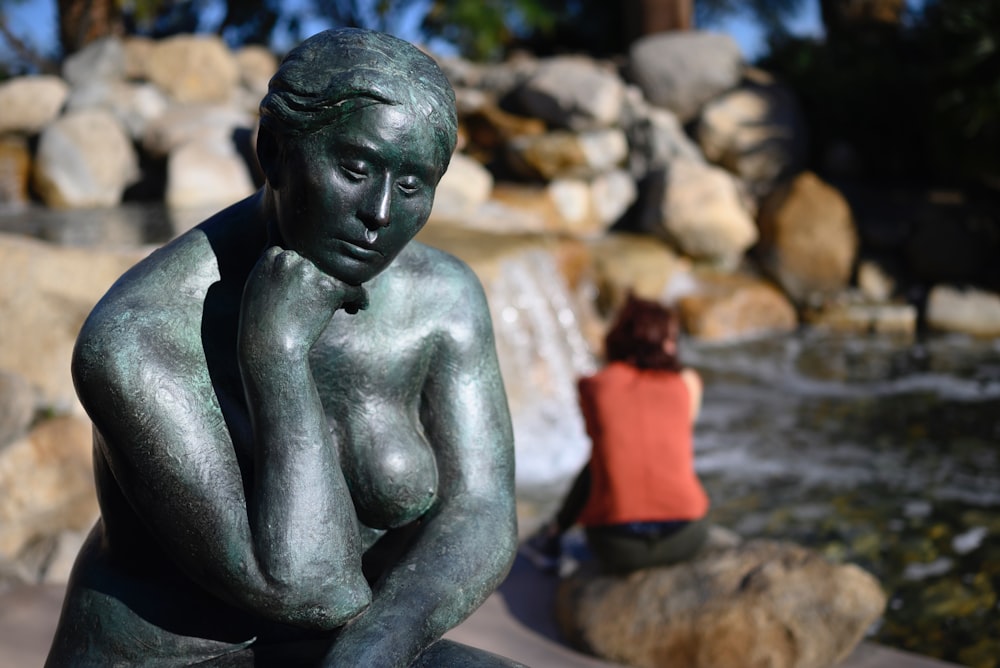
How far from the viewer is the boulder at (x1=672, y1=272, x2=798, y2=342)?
997 centimetres

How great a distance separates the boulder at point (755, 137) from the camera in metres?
12.0

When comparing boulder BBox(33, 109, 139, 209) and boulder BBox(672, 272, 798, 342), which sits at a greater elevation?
boulder BBox(33, 109, 139, 209)

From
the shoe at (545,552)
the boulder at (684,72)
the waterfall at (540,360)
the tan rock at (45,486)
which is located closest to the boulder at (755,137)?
the boulder at (684,72)

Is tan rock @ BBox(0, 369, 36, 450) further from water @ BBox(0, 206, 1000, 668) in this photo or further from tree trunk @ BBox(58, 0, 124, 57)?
tree trunk @ BBox(58, 0, 124, 57)

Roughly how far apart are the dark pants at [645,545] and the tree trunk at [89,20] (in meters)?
11.0

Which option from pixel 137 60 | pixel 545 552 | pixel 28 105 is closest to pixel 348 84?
pixel 545 552

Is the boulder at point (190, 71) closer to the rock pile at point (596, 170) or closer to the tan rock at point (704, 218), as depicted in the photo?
the rock pile at point (596, 170)

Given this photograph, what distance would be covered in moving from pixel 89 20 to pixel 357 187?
12.8m

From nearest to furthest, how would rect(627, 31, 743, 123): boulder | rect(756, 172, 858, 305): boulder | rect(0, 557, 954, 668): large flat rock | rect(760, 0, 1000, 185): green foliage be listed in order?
rect(0, 557, 954, 668): large flat rock < rect(756, 172, 858, 305): boulder < rect(760, 0, 1000, 185): green foliage < rect(627, 31, 743, 123): boulder

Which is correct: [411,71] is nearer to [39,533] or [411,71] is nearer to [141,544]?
[141,544]

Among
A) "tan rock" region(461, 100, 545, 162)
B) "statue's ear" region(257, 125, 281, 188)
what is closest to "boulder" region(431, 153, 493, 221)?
"tan rock" region(461, 100, 545, 162)

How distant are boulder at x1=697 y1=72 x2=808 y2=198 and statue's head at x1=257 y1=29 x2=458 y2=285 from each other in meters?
10.7

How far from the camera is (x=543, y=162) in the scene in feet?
35.9

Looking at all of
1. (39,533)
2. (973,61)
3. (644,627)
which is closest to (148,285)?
(644,627)
